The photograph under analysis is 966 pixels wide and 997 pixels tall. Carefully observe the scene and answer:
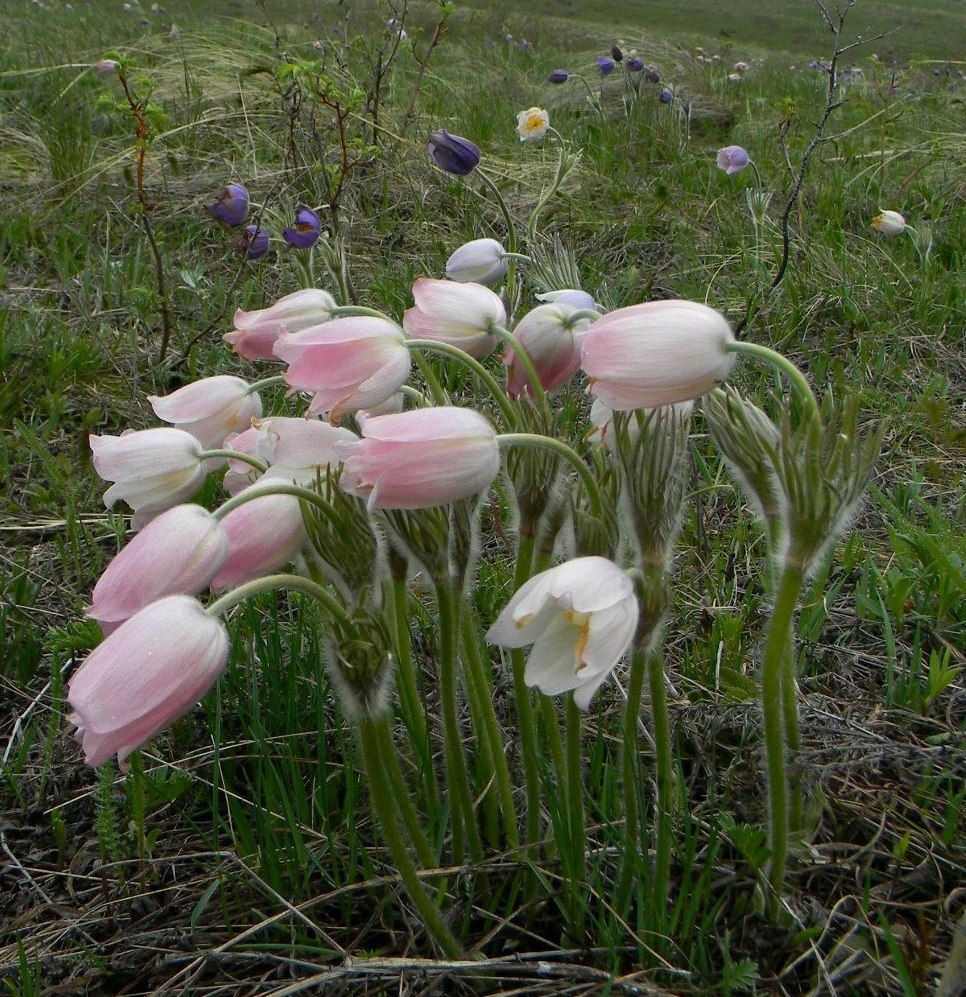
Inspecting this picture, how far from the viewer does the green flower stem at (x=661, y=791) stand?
97 cm

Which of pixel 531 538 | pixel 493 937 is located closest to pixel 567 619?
pixel 531 538

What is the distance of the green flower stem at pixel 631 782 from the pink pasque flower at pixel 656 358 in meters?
0.24

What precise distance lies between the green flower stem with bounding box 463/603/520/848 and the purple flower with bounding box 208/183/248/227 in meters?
1.37

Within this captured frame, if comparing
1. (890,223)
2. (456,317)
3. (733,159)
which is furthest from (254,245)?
(890,223)

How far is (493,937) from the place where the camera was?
106 cm

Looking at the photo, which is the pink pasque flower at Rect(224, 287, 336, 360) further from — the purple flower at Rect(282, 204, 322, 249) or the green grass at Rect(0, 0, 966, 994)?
the purple flower at Rect(282, 204, 322, 249)

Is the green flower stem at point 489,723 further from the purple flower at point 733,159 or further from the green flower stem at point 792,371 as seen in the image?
the purple flower at point 733,159

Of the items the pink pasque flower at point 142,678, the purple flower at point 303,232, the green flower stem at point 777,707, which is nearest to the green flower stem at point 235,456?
the pink pasque flower at point 142,678

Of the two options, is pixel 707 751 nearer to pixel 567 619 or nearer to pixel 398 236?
pixel 567 619

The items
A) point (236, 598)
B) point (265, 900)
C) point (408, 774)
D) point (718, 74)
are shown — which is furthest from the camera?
point (718, 74)

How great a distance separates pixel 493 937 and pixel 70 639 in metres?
0.70

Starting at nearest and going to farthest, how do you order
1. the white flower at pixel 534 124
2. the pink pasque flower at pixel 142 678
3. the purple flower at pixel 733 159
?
the pink pasque flower at pixel 142 678, the white flower at pixel 534 124, the purple flower at pixel 733 159

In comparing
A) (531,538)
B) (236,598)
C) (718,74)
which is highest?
(236,598)

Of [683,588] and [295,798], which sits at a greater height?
[295,798]
